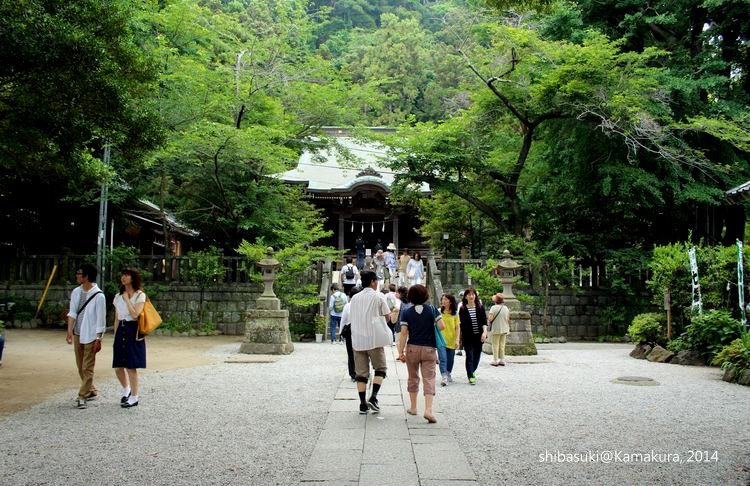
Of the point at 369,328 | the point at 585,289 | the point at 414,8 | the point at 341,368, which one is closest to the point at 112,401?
the point at 369,328

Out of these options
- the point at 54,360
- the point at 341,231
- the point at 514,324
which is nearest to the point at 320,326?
the point at 514,324

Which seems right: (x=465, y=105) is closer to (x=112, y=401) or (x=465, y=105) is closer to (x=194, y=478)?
(x=112, y=401)

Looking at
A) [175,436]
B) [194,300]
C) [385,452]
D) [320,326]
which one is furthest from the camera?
[194,300]

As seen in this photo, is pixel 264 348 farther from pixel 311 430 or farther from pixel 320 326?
pixel 311 430

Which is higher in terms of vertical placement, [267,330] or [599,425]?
[267,330]

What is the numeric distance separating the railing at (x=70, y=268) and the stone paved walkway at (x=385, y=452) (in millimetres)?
11705

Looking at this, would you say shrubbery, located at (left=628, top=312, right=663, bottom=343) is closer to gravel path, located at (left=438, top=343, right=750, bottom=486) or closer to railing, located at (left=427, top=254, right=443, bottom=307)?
gravel path, located at (left=438, top=343, right=750, bottom=486)

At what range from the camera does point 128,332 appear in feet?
21.1

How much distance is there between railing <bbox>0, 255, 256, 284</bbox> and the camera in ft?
57.2

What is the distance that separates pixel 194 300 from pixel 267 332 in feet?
19.4

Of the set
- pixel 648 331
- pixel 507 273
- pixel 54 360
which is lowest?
pixel 54 360

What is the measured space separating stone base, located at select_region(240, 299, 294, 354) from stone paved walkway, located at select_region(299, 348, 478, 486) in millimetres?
5781

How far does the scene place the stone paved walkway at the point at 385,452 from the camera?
3986 mm

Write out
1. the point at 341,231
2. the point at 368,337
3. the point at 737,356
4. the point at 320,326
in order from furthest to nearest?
the point at 341,231
the point at 320,326
the point at 737,356
the point at 368,337
